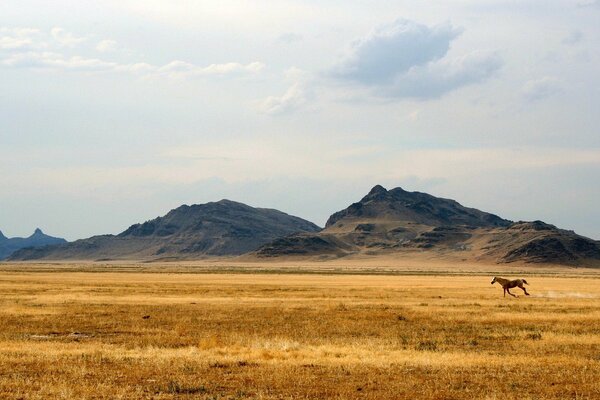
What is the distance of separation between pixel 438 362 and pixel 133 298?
3367cm

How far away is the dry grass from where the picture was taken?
17.5m

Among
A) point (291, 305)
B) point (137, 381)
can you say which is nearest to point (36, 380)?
point (137, 381)

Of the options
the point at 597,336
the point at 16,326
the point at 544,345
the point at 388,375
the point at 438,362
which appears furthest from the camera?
the point at 16,326

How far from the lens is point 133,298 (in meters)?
52.0

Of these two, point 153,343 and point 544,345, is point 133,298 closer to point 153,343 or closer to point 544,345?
point 153,343

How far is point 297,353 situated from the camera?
2286 centimetres

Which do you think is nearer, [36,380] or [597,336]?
[36,380]

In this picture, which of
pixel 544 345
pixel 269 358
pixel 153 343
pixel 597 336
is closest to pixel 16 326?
pixel 153 343

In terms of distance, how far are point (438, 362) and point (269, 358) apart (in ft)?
14.7

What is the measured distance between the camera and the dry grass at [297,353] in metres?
17.5

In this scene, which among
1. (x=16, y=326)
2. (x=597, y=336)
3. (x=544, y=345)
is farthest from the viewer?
(x=16, y=326)

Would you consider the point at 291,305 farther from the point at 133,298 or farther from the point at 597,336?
the point at 597,336

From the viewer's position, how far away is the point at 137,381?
1833 cm

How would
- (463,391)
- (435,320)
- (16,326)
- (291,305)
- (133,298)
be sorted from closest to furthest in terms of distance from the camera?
(463,391) → (16,326) → (435,320) → (291,305) → (133,298)
